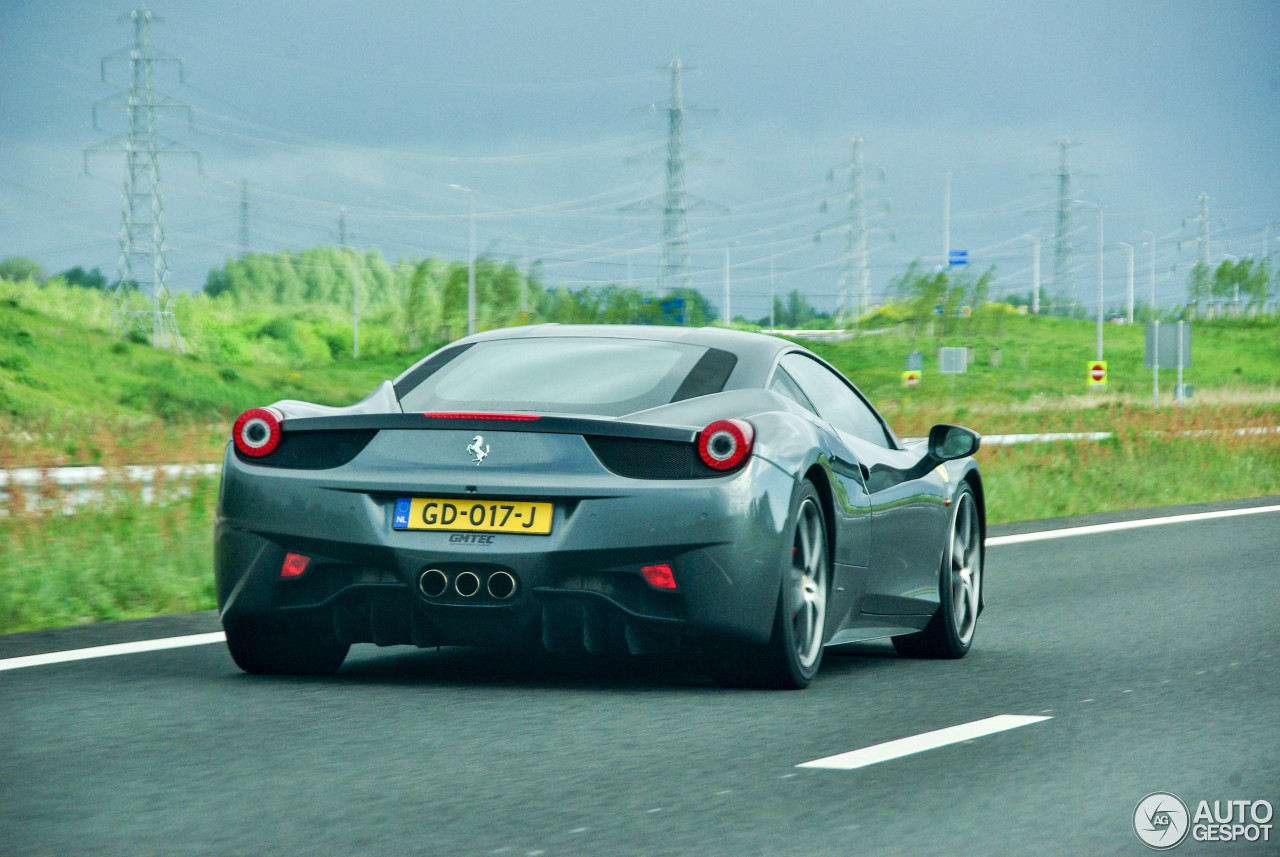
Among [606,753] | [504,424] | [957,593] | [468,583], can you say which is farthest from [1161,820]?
[957,593]

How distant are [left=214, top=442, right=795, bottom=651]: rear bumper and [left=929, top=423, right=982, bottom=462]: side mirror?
5.44 ft

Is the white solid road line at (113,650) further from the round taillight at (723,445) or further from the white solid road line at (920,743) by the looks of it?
the white solid road line at (920,743)

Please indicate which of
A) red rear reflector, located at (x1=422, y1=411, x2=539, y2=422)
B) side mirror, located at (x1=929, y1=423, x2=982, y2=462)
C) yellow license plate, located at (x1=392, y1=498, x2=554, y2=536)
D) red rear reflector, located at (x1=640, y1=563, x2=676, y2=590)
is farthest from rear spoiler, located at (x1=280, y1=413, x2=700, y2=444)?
side mirror, located at (x1=929, y1=423, x2=982, y2=462)

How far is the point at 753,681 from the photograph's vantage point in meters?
6.75

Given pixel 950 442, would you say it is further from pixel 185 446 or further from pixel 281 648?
pixel 185 446

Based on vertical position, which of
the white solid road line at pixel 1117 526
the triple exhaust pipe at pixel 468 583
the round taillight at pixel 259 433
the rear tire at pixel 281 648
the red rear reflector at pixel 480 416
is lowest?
the white solid road line at pixel 1117 526

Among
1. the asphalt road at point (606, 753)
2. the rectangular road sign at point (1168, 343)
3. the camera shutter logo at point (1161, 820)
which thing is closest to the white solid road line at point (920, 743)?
the asphalt road at point (606, 753)

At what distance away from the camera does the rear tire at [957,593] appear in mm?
8203

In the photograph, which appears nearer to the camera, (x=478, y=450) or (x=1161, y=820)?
(x=1161, y=820)

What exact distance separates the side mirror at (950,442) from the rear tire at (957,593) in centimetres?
54

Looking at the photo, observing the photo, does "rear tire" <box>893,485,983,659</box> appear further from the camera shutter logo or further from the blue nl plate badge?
the camera shutter logo

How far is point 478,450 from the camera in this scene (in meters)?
6.30

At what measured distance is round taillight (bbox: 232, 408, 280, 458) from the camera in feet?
21.5

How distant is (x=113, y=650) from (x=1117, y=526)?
1111 centimetres
